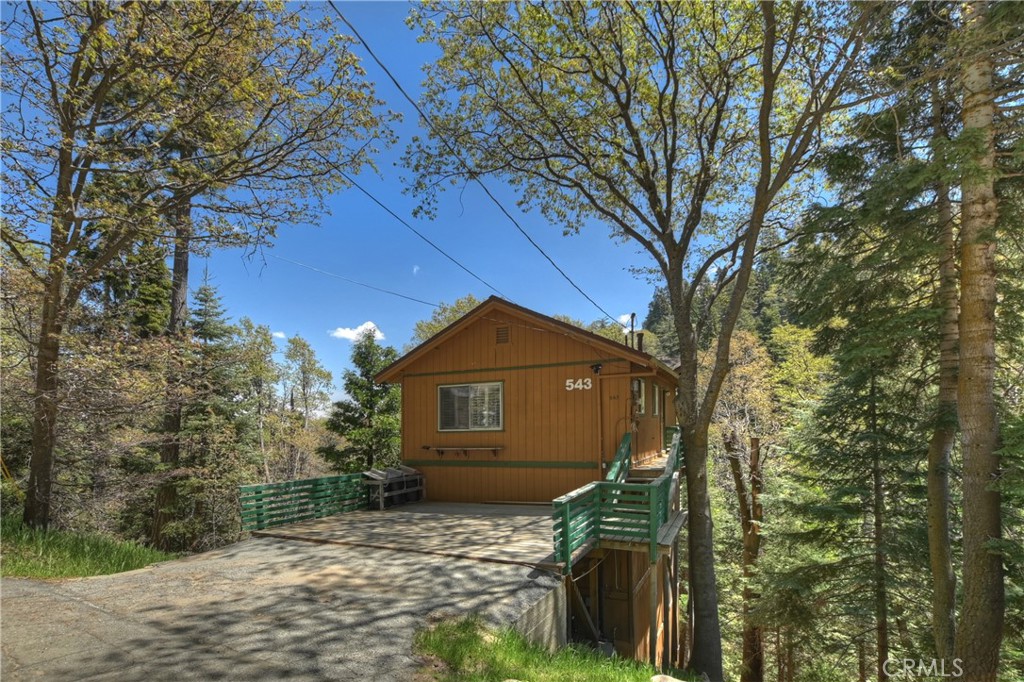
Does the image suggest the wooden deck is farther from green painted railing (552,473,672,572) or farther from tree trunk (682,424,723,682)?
tree trunk (682,424,723,682)

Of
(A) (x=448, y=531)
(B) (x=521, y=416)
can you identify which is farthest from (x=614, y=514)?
(B) (x=521, y=416)

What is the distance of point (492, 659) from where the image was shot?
11.4 ft

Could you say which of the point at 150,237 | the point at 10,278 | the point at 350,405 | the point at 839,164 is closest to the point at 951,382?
the point at 839,164

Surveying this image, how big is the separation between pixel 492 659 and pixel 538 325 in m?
6.84

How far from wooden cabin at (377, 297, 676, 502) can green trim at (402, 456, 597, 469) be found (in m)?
0.02

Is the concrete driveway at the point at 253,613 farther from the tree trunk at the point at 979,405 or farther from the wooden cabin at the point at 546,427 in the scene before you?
the tree trunk at the point at 979,405

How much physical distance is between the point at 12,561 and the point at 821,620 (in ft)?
44.1

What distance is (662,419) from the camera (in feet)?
45.8

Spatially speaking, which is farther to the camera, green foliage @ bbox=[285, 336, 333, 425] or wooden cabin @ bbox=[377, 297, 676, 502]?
green foliage @ bbox=[285, 336, 333, 425]

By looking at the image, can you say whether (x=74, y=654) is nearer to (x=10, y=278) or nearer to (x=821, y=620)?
(x=10, y=278)

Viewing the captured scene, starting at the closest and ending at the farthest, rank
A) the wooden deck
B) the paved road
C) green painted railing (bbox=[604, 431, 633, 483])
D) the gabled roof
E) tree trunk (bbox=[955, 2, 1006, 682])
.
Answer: the paved road, tree trunk (bbox=[955, 2, 1006, 682]), the wooden deck, green painted railing (bbox=[604, 431, 633, 483]), the gabled roof

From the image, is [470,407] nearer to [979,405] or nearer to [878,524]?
[979,405]

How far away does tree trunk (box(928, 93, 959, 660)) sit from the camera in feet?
19.7

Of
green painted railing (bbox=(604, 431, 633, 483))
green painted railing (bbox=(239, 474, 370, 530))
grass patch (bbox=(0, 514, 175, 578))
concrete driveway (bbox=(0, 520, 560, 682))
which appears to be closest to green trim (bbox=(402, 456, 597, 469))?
green painted railing (bbox=(604, 431, 633, 483))
